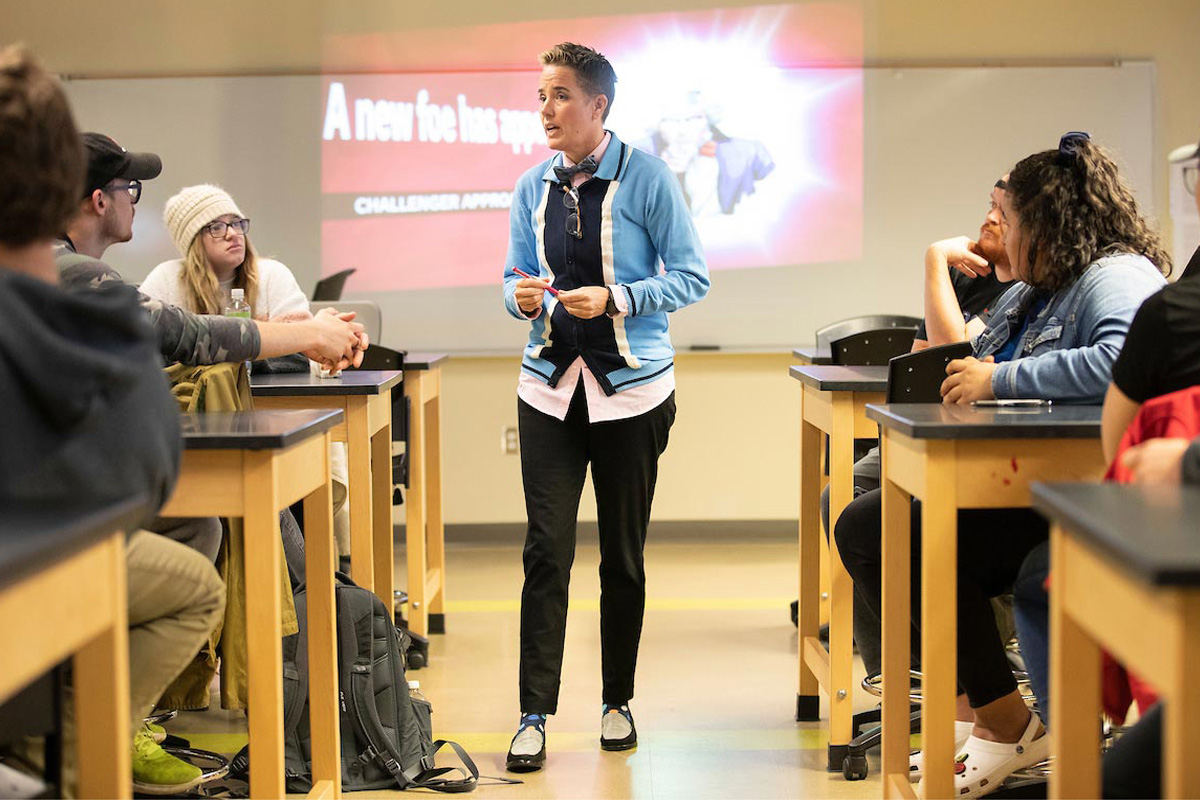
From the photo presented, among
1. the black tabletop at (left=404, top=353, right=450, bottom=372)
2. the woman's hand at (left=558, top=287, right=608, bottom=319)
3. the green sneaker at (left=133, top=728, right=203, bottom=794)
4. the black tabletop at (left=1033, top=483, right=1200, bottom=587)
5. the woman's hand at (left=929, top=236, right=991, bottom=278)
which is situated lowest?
the green sneaker at (left=133, top=728, right=203, bottom=794)

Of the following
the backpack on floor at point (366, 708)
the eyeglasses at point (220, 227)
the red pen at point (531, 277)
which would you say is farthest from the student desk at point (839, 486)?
the eyeglasses at point (220, 227)

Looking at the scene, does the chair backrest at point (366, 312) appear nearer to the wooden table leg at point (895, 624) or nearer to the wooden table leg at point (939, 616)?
the wooden table leg at point (895, 624)

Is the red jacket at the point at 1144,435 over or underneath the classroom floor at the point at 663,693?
over

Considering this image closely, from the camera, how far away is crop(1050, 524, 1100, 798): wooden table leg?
5.35 ft

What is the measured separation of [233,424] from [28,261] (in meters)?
0.71

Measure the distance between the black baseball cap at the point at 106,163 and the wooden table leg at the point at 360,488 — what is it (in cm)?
87

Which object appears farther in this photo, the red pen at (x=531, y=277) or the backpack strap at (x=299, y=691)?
the red pen at (x=531, y=277)

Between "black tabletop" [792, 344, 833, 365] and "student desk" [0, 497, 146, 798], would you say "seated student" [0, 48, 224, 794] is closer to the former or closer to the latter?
"student desk" [0, 497, 146, 798]

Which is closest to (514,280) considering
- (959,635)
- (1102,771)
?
(959,635)

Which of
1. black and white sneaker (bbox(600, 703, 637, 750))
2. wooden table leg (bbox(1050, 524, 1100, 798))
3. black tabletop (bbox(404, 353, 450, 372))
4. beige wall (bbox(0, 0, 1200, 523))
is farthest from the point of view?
beige wall (bbox(0, 0, 1200, 523))

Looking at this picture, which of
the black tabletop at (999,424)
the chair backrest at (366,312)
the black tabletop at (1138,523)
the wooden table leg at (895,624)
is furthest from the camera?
the chair backrest at (366,312)

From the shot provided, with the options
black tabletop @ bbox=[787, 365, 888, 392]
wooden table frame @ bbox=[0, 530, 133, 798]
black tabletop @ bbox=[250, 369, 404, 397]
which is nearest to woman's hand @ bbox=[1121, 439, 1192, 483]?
black tabletop @ bbox=[787, 365, 888, 392]

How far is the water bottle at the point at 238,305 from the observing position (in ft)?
11.5

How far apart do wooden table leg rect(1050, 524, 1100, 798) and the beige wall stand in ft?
13.3
